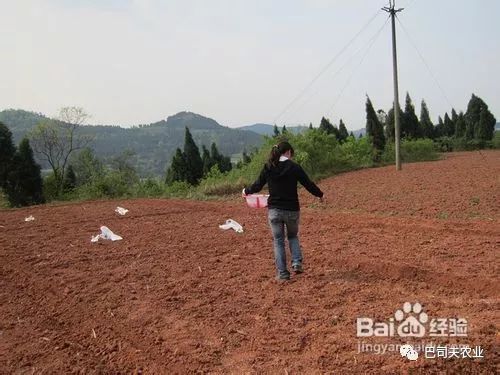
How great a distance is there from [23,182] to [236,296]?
27770 mm

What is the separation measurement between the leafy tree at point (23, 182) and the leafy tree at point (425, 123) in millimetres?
42314

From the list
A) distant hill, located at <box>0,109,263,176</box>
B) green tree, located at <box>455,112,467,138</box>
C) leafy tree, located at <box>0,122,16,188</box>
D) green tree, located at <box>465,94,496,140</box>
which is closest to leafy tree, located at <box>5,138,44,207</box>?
leafy tree, located at <box>0,122,16,188</box>

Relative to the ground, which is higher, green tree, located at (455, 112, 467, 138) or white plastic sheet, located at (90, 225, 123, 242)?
green tree, located at (455, 112, 467, 138)

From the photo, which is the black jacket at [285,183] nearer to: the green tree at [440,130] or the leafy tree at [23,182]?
the leafy tree at [23,182]

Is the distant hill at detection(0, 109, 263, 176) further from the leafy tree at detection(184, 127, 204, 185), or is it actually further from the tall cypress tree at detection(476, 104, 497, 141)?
the tall cypress tree at detection(476, 104, 497, 141)

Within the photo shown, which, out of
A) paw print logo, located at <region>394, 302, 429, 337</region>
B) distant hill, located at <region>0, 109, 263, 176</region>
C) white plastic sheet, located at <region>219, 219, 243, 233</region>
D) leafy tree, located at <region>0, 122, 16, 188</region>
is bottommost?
paw print logo, located at <region>394, 302, 429, 337</region>

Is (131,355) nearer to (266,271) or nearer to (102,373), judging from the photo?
(102,373)

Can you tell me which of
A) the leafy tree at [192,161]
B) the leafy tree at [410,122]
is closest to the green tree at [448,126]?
the leafy tree at [410,122]

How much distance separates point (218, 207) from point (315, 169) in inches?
459

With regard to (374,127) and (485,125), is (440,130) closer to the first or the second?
(485,125)

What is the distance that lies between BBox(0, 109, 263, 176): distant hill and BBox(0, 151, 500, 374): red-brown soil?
9268 centimetres

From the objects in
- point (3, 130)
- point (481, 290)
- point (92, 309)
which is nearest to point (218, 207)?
point (92, 309)

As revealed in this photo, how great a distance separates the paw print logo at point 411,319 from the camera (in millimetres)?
3393

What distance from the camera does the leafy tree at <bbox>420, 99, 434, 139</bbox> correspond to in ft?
179
